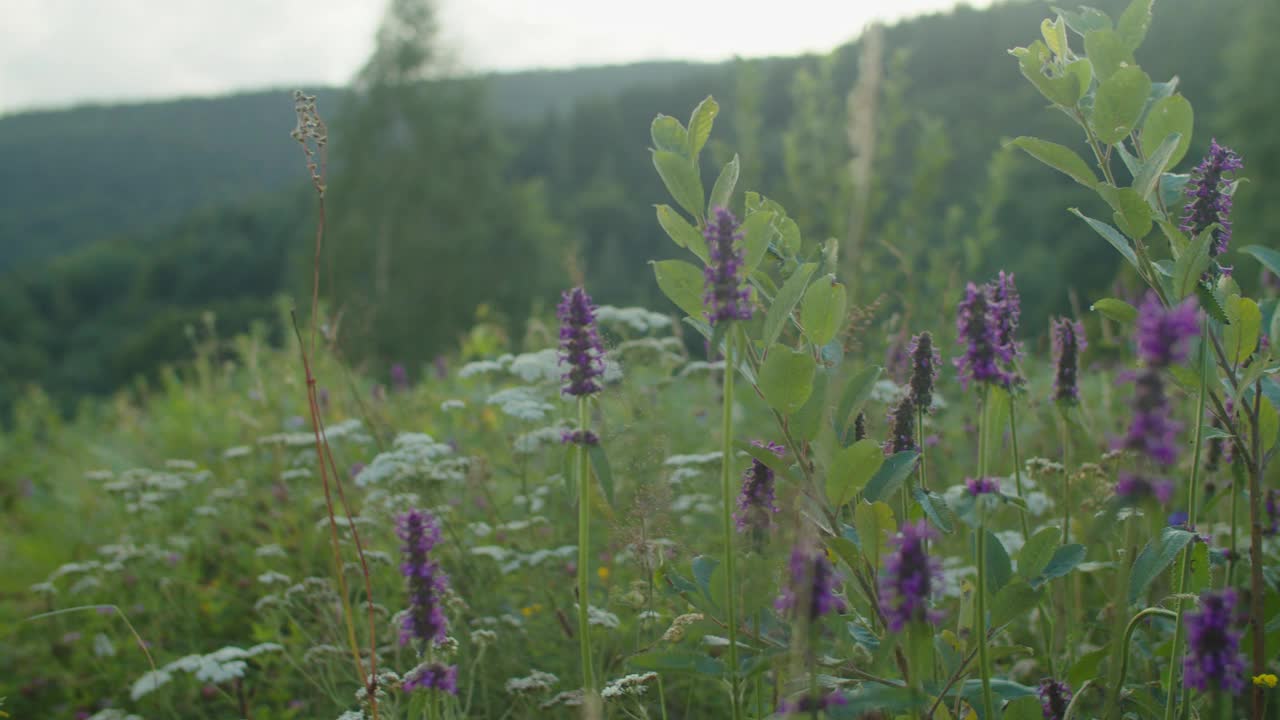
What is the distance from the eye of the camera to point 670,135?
4.50ft

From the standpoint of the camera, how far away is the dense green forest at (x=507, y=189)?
6578mm

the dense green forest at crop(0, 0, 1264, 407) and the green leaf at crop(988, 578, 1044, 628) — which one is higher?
the dense green forest at crop(0, 0, 1264, 407)

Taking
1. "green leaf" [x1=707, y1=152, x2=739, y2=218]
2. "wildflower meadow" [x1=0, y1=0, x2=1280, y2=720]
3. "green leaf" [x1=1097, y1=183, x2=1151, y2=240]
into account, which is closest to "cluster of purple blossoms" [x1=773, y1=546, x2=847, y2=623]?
"wildflower meadow" [x1=0, y1=0, x2=1280, y2=720]

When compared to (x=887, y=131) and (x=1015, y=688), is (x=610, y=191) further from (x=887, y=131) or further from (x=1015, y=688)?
(x=1015, y=688)

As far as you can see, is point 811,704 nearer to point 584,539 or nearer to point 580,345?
point 584,539

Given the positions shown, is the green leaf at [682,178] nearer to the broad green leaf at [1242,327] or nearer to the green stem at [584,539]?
the green stem at [584,539]

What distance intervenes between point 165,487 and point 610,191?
5581 cm

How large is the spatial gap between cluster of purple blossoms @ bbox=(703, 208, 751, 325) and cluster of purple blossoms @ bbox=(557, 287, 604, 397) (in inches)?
8.0

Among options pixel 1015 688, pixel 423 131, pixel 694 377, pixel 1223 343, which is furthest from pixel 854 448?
pixel 423 131

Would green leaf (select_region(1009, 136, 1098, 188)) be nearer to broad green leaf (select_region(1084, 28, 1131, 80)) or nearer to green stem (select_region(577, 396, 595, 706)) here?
broad green leaf (select_region(1084, 28, 1131, 80))

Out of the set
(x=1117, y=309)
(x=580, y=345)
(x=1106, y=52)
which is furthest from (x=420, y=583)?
(x=1106, y=52)

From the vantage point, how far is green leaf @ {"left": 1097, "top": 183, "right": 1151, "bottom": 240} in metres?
1.37

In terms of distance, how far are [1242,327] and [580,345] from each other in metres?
1.09

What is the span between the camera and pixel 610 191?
191 feet
